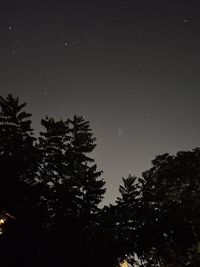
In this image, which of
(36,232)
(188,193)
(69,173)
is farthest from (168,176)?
(36,232)

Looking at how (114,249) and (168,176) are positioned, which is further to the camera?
(168,176)

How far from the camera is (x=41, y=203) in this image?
25.0 feet

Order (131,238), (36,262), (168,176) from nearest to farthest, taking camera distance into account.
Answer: (131,238) → (36,262) → (168,176)

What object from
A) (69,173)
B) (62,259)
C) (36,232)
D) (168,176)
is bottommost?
(62,259)

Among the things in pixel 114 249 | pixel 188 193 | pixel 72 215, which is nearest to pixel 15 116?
pixel 72 215

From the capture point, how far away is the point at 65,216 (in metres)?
7.47

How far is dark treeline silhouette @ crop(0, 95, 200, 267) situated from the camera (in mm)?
6277

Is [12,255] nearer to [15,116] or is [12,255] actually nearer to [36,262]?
[36,262]

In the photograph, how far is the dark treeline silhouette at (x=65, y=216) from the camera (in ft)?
20.6

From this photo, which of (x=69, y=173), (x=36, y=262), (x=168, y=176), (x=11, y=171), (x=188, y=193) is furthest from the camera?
(x=168, y=176)

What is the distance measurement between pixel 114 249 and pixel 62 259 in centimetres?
100

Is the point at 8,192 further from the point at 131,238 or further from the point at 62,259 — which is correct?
the point at 131,238

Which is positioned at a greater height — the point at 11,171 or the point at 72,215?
the point at 11,171

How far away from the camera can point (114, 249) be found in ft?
21.1
